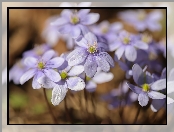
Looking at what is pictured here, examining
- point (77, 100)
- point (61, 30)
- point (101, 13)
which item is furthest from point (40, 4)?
point (77, 100)

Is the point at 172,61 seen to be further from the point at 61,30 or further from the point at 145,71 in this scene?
the point at 61,30

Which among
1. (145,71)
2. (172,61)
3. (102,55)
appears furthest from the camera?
(172,61)

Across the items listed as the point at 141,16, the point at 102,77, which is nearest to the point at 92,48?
the point at 102,77

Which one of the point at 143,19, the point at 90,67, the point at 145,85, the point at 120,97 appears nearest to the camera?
the point at 90,67

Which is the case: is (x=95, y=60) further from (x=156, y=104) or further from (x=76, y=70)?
(x=156, y=104)

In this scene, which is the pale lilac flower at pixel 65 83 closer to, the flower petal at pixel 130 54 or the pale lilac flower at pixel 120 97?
the flower petal at pixel 130 54

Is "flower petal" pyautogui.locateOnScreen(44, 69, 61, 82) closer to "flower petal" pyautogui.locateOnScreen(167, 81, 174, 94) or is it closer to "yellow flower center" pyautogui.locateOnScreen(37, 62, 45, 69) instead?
"yellow flower center" pyautogui.locateOnScreen(37, 62, 45, 69)
